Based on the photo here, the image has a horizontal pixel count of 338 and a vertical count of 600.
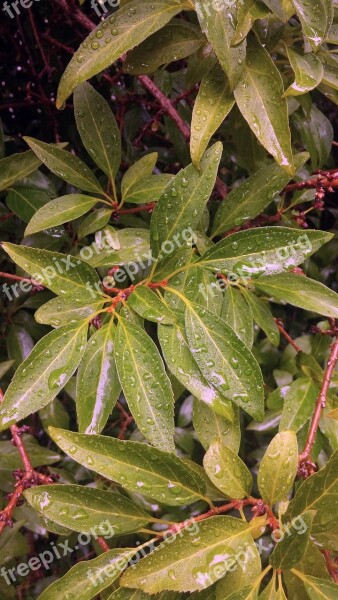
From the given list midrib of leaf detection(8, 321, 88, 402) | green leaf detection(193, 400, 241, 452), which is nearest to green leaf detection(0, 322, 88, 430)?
midrib of leaf detection(8, 321, 88, 402)

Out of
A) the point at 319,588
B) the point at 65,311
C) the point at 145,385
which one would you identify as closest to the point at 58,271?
the point at 65,311

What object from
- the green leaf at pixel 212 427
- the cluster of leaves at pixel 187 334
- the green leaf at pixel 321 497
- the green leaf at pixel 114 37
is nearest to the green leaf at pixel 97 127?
the cluster of leaves at pixel 187 334

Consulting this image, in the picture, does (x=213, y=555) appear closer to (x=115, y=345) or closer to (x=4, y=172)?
(x=115, y=345)

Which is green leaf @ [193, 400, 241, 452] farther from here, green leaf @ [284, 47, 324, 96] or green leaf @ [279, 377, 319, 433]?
green leaf @ [284, 47, 324, 96]

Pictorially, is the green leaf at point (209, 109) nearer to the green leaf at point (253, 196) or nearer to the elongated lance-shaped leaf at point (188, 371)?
the green leaf at point (253, 196)

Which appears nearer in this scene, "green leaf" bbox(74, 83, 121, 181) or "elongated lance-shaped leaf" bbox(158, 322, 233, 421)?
"elongated lance-shaped leaf" bbox(158, 322, 233, 421)

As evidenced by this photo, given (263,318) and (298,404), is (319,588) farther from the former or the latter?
(263,318)

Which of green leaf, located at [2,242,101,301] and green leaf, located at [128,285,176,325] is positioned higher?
green leaf, located at [2,242,101,301]
